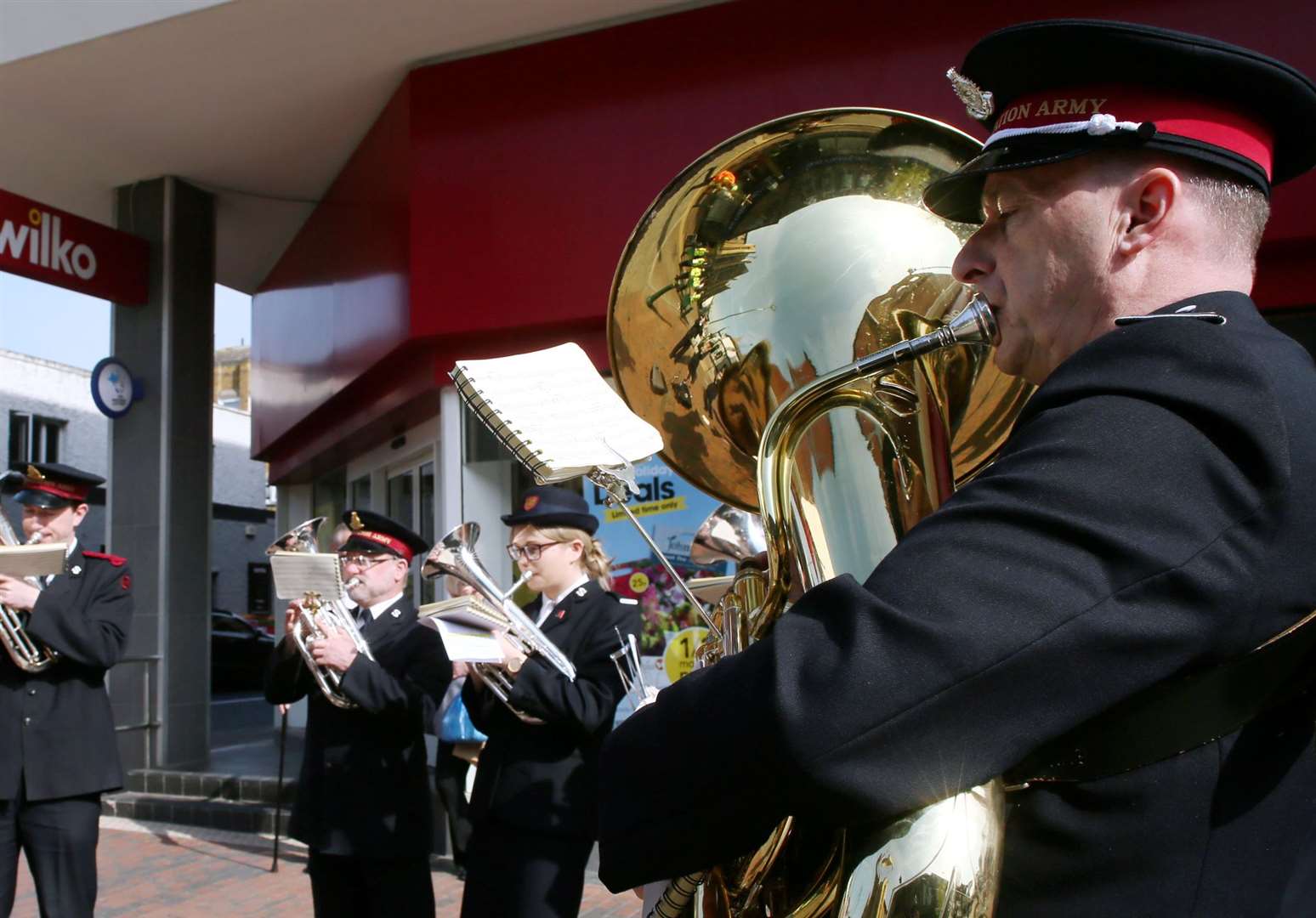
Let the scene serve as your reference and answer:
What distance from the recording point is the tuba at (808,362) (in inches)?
51.1

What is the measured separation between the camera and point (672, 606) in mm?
6258

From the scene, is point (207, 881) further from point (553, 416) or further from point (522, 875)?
point (553, 416)

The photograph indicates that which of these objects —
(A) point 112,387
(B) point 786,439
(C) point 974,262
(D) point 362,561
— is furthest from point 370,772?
(A) point 112,387

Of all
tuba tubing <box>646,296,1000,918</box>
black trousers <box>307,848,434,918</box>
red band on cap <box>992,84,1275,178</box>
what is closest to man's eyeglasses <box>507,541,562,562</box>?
black trousers <box>307,848,434,918</box>

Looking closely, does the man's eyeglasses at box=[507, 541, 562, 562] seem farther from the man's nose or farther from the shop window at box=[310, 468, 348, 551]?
the shop window at box=[310, 468, 348, 551]

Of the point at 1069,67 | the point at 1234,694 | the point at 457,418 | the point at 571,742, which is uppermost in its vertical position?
the point at 457,418

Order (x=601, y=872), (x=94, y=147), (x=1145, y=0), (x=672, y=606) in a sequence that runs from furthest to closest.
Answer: (x=94, y=147) < (x=672, y=606) < (x=1145, y=0) < (x=601, y=872)

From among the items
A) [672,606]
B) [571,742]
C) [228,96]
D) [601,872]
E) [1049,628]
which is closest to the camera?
[1049,628]

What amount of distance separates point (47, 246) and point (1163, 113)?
8.70 m

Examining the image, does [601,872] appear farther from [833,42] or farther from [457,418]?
[457,418]

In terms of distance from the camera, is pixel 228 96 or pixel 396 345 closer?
pixel 396 345

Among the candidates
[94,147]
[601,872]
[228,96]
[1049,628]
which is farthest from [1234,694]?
[94,147]

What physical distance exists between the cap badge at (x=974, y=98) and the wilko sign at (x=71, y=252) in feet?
27.0

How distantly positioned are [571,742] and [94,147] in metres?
6.73
